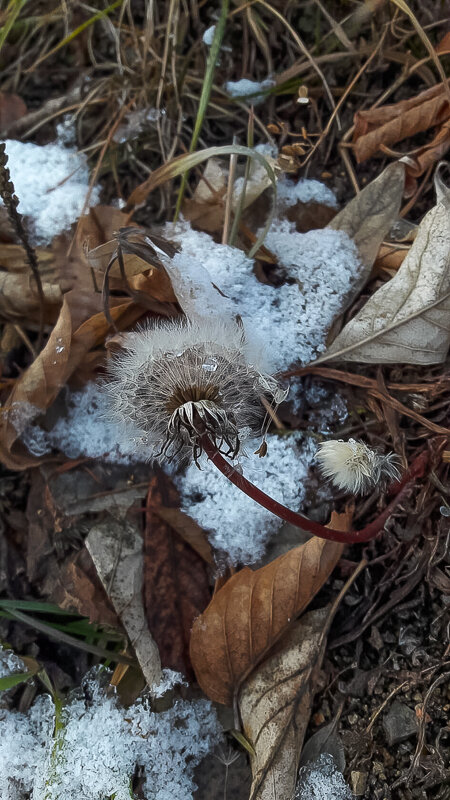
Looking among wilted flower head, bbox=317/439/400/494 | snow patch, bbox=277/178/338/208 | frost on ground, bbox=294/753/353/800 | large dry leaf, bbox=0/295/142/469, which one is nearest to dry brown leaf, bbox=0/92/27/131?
large dry leaf, bbox=0/295/142/469

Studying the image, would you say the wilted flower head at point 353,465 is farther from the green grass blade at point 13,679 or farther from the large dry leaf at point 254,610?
the green grass blade at point 13,679

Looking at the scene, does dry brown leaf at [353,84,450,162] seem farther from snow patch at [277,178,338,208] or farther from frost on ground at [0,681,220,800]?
frost on ground at [0,681,220,800]

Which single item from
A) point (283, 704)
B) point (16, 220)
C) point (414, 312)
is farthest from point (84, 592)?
point (414, 312)

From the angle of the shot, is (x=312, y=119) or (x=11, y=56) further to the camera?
(x=11, y=56)

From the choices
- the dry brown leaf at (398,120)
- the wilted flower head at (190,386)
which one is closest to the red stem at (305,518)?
the wilted flower head at (190,386)

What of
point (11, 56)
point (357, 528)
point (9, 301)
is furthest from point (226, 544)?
point (11, 56)

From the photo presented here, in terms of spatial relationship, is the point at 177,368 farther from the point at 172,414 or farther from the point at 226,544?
the point at 226,544

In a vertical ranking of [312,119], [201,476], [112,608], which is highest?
[312,119]
